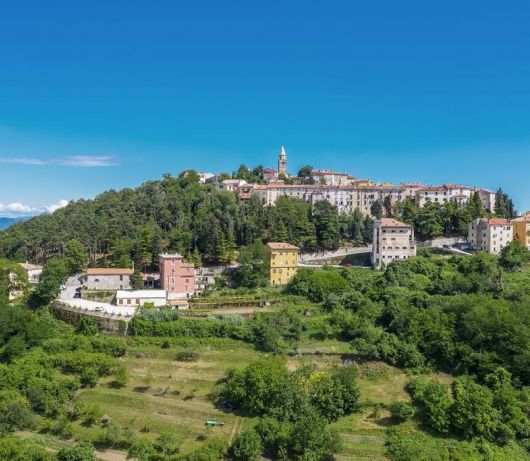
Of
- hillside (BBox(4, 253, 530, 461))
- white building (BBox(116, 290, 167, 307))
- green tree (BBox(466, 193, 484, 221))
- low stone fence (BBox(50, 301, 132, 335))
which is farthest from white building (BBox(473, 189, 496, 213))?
low stone fence (BBox(50, 301, 132, 335))

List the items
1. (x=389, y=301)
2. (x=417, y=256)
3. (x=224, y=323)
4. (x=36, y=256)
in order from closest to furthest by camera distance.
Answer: (x=224, y=323)
(x=389, y=301)
(x=417, y=256)
(x=36, y=256)

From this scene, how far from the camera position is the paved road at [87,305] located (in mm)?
43969

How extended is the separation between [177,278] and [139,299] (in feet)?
14.9

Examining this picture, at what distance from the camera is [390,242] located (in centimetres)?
6053

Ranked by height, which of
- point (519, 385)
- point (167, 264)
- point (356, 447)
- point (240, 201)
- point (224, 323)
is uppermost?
point (240, 201)

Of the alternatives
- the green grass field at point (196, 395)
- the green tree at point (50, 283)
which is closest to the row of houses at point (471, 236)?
the green grass field at point (196, 395)

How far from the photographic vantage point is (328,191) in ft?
268

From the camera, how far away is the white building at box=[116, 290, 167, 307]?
4625 cm

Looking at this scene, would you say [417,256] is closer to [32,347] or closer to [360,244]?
[360,244]

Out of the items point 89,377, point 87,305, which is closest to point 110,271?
point 87,305

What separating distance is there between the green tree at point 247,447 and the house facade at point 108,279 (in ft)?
87.4

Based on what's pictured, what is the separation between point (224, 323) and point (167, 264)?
10.4 m

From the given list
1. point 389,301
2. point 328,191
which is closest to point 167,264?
point 389,301

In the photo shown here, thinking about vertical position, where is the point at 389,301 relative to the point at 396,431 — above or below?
above
